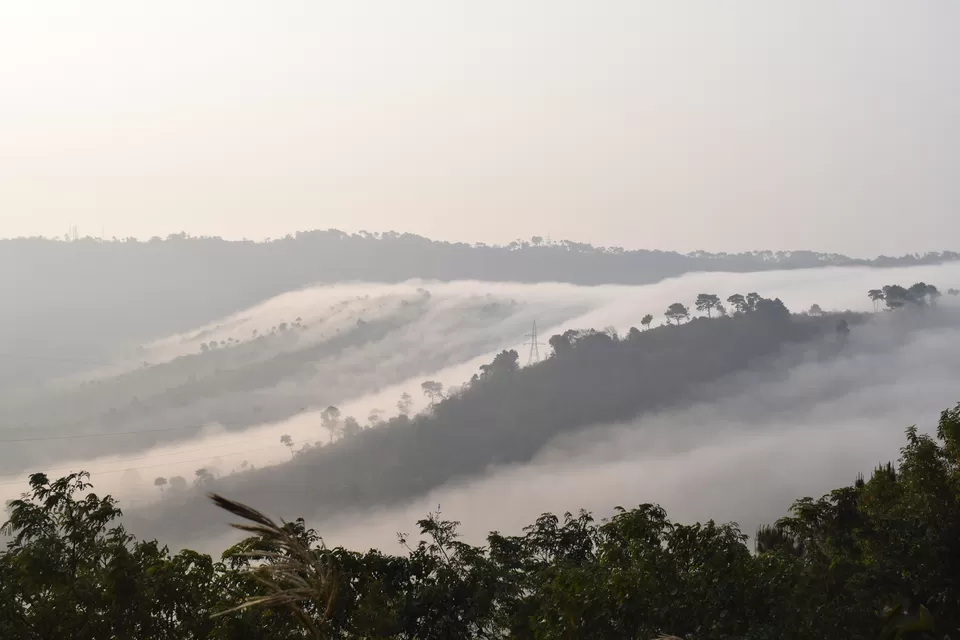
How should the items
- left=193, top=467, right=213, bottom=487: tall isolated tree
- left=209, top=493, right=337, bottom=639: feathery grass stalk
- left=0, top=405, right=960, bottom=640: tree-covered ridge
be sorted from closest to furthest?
left=209, top=493, right=337, bottom=639: feathery grass stalk, left=0, top=405, right=960, bottom=640: tree-covered ridge, left=193, top=467, right=213, bottom=487: tall isolated tree

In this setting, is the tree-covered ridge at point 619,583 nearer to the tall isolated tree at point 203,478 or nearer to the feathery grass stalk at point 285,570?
Answer: the feathery grass stalk at point 285,570

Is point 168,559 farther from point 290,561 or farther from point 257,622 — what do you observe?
point 290,561

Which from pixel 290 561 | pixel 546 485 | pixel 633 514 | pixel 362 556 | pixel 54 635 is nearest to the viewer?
pixel 290 561

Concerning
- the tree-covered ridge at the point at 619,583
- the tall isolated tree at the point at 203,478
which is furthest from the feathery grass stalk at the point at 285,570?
the tall isolated tree at the point at 203,478

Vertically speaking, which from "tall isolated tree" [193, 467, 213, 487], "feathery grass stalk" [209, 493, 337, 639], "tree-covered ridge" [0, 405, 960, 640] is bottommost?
"tall isolated tree" [193, 467, 213, 487]

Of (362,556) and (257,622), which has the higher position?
(257,622)

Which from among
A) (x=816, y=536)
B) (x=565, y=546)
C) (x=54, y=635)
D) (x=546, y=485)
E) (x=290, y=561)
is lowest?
(x=546, y=485)

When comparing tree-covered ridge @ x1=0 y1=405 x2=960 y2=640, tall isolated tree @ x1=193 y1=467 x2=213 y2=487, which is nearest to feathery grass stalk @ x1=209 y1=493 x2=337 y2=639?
tree-covered ridge @ x1=0 y1=405 x2=960 y2=640

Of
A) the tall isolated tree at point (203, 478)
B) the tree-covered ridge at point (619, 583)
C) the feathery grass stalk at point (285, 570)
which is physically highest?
the feathery grass stalk at point (285, 570)

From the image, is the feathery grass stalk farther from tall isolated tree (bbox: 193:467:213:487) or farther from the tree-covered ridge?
tall isolated tree (bbox: 193:467:213:487)

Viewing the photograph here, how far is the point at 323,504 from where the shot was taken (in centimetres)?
17675

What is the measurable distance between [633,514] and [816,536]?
399cm

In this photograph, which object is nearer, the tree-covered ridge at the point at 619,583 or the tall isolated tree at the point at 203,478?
the tree-covered ridge at the point at 619,583

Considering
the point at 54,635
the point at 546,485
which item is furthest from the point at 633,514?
the point at 546,485
